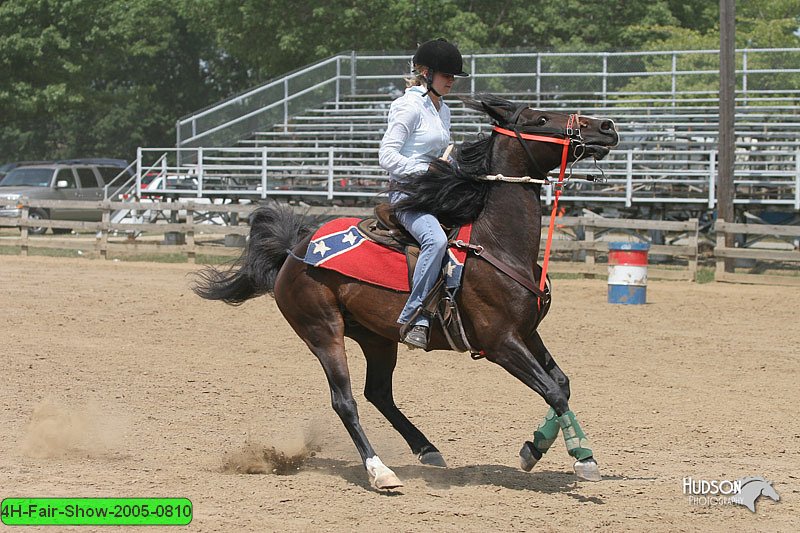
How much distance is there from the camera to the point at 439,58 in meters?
6.97

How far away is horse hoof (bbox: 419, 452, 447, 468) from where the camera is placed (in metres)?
7.24

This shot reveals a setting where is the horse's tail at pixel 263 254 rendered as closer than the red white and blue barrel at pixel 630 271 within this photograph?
Yes

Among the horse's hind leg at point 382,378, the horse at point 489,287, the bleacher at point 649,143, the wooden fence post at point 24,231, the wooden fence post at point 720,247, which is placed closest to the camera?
the horse at point 489,287

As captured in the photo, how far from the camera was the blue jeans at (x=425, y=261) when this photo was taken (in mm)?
6770

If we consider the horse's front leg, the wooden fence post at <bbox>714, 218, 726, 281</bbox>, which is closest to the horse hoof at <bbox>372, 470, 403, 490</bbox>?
the horse's front leg

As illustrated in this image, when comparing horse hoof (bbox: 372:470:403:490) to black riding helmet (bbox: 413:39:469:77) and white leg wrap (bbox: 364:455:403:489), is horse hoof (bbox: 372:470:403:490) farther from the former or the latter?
black riding helmet (bbox: 413:39:469:77)

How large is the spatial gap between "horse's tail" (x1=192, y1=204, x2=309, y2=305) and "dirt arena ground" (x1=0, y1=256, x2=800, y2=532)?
1.10 meters

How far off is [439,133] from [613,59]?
22.2m

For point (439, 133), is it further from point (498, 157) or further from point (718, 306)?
point (718, 306)

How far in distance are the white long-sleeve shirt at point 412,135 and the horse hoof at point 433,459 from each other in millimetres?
1887

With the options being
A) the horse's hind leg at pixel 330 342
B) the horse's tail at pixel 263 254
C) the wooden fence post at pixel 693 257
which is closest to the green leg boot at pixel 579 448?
the horse's hind leg at pixel 330 342

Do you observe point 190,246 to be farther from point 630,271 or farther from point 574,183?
point 630,271

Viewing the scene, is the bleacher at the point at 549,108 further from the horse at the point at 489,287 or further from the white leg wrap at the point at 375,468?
the white leg wrap at the point at 375,468

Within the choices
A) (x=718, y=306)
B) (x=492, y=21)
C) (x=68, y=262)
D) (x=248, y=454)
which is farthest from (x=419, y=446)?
(x=492, y=21)
